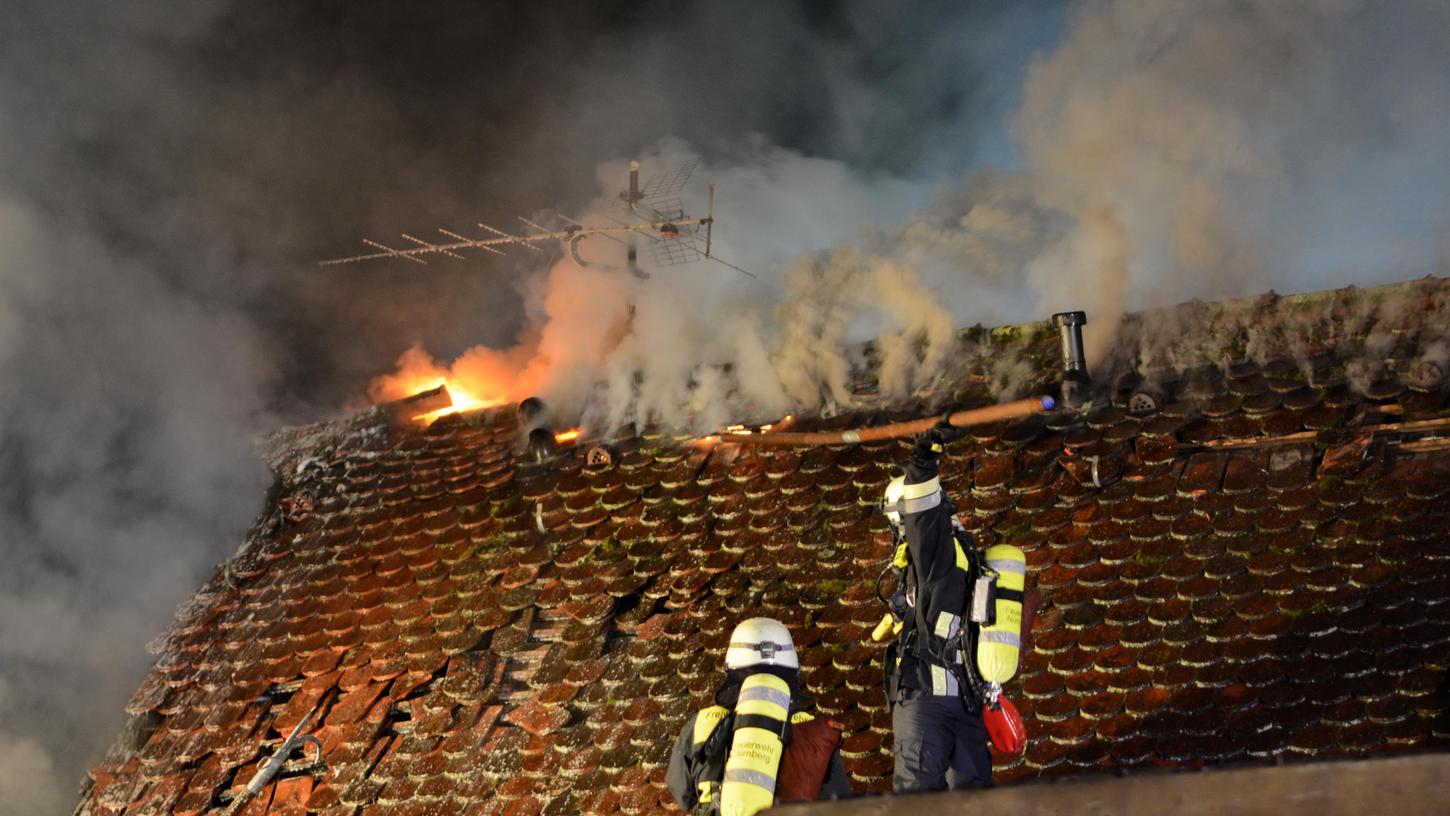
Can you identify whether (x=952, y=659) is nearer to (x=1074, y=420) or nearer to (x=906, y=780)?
(x=906, y=780)

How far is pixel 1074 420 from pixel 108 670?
9.58 meters

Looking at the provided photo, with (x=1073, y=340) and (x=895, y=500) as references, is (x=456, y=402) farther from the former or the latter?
(x=895, y=500)

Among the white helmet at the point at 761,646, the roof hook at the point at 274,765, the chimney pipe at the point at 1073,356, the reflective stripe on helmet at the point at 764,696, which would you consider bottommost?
the roof hook at the point at 274,765

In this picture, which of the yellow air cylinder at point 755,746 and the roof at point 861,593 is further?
the roof at point 861,593

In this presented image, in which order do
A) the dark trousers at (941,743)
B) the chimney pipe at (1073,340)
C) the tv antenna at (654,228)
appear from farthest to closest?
1. the tv antenna at (654,228)
2. the chimney pipe at (1073,340)
3. the dark trousers at (941,743)

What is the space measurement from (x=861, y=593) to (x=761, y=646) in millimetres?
1854

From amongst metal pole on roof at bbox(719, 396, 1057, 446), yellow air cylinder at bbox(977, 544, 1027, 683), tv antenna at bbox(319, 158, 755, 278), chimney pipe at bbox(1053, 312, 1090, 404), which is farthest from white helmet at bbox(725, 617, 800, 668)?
tv antenna at bbox(319, 158, 755, 278)

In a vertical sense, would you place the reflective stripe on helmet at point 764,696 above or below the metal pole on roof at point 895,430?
below

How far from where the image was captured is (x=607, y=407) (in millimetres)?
9492

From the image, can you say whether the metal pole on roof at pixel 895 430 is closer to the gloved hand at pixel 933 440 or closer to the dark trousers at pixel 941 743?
the gloved hand at pixel 933 440

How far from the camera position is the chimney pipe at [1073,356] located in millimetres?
7426

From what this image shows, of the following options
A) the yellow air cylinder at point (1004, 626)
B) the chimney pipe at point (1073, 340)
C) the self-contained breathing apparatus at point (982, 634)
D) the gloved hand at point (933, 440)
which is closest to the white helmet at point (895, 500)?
the self-contained breathing apparatus at point (982, 634)

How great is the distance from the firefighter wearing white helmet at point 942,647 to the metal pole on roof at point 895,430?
1.64 m

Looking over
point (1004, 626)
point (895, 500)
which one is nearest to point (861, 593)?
point (895, 500)
